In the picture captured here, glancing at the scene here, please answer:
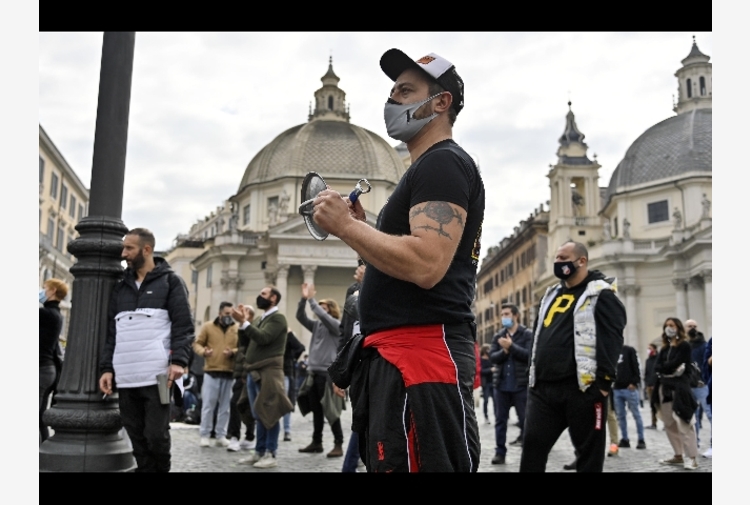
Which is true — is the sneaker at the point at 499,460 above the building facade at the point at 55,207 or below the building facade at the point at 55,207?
below

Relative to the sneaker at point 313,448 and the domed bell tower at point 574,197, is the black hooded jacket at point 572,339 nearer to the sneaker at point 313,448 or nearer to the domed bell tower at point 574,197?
the sneaker at point 313,448

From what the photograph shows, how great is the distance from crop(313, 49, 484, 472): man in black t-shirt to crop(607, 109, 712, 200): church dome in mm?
54249

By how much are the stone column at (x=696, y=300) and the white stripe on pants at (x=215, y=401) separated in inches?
1650

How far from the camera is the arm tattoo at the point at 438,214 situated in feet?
7.48

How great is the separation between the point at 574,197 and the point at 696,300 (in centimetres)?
2053

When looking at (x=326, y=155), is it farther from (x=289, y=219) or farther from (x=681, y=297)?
(x=681, y=297)

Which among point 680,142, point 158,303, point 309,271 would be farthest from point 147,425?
point 680,142

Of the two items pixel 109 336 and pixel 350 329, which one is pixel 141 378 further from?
pixel 350 329

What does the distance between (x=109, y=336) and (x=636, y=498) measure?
13.0 feet

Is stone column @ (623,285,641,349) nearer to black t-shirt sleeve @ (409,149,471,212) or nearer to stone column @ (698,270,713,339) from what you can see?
stone column @ (698,270,713,339)

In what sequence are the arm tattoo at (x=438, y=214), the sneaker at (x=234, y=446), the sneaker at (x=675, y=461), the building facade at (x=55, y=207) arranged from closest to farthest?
the arm tattoo at (x=438, y=214)
the sneaker at (x=675, y=461)
the sneaker at (x=234, y=446)
the building facade at (x=55, y=207)

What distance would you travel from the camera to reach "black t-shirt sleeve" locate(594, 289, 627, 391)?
4.91m

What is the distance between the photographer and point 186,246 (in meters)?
84.1

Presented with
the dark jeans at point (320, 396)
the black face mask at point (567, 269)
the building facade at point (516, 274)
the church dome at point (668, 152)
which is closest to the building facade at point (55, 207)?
the building facade at point (516, 274)
